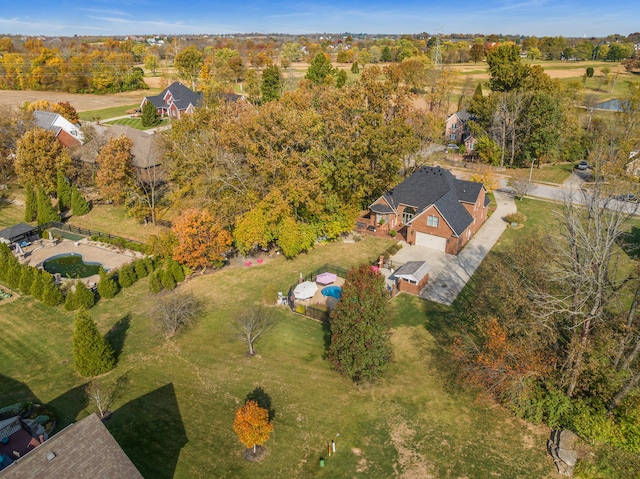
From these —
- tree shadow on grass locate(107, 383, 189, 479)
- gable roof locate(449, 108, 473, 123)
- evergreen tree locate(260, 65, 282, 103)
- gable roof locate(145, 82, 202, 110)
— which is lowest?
tree shadow on grass locate(107, 383, 189, 479)

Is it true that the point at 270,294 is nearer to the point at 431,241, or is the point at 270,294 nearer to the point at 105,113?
the point at 431,241

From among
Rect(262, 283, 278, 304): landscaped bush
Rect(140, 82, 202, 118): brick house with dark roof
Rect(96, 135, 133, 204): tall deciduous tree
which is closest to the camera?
Rect(262, 283, 278, 304): landscaped bush

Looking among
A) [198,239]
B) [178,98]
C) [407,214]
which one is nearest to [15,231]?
[198,239]

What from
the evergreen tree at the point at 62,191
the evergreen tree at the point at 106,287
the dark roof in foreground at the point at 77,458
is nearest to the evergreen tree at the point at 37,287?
the evergreen tree at the point at 106,287

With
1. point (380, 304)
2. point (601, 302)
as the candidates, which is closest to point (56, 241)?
point (380, 304)

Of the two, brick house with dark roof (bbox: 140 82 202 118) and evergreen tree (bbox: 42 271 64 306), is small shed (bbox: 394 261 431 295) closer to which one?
evergreen tree (bbox: 42 271 64 306)

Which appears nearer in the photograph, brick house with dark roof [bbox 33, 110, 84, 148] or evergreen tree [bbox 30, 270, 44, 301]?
evergreen tree [bbox 30, 270, 44, 301]

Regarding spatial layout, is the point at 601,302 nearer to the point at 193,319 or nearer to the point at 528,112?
the point at 193,319

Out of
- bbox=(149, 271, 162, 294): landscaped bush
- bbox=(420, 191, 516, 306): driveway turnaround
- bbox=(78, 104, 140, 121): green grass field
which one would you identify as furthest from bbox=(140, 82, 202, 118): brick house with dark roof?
bbox=(420, 191, 516, 306): driveway turnaround
